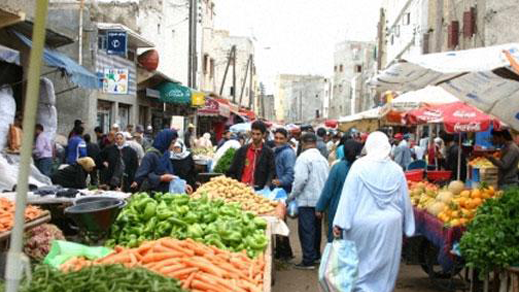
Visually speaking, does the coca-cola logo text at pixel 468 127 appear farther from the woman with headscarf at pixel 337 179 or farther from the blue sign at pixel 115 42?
the blue sign at pixel 115 42

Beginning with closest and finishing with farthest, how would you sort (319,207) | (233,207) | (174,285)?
(174,285), (233,207), (319,207)

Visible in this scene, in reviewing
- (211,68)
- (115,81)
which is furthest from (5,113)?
(211,68)

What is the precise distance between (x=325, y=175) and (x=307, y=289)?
1864 millimetres

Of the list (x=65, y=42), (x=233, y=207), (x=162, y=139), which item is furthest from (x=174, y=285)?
(x=65, y=42)

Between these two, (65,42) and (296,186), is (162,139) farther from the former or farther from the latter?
(65,42)

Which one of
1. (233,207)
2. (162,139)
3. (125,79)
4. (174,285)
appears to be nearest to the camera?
(174,285)

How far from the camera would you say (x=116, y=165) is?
1262 cm

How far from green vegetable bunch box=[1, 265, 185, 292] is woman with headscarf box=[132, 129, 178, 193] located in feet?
18.0

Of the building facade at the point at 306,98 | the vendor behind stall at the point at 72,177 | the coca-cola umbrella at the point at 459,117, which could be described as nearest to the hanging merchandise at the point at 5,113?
the vendor behind stall at the point at 72,177

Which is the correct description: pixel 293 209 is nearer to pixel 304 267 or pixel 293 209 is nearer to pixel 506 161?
pixel 304 267

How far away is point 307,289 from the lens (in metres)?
8.45

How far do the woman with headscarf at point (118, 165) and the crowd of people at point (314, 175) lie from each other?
2 centimetres

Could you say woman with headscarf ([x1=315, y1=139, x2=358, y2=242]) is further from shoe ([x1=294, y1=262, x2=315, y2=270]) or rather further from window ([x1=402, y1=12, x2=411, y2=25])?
window ([x1=402, y1=12, x2=411, y2=25])

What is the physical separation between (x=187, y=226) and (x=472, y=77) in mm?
4668
